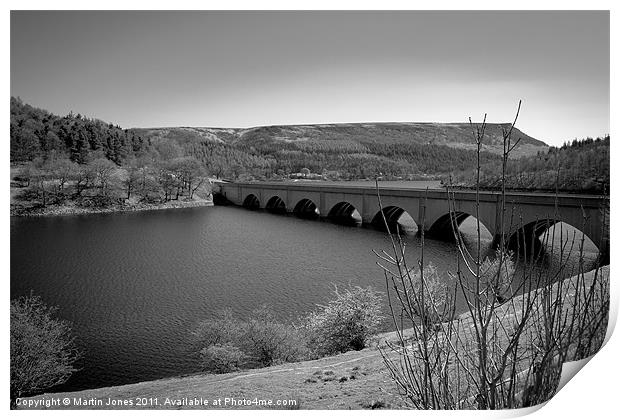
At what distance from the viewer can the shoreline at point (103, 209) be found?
1859cm

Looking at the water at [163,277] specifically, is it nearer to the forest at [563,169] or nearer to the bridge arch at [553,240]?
the bridge arch at [553,240]

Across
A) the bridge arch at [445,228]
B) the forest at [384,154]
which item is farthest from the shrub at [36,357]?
the bridge arch at [445,228]

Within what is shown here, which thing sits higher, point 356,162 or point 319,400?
point 356,162

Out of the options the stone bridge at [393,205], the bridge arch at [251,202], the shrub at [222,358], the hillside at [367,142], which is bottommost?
the shrub at [222,358]

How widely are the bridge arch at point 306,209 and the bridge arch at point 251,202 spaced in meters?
5.42

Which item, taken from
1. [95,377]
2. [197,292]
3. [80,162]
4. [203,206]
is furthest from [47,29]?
[203,206]

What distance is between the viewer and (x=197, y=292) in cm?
1032

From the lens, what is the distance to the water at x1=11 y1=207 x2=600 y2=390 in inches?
312

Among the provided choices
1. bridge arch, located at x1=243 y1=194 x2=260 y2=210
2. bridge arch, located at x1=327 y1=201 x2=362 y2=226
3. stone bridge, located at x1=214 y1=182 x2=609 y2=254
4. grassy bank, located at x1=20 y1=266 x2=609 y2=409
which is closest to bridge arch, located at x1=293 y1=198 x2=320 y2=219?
stone bridge, located at x1=214 y1=182 x2=609 y2=254

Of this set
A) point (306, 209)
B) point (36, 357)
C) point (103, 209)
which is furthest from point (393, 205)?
point (103, 209)

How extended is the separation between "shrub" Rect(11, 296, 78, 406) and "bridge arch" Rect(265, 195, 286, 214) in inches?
858

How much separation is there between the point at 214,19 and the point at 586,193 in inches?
238

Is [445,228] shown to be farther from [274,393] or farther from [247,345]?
[274,393]

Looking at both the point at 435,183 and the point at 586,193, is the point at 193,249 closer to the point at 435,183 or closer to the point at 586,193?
the point at 435,183
